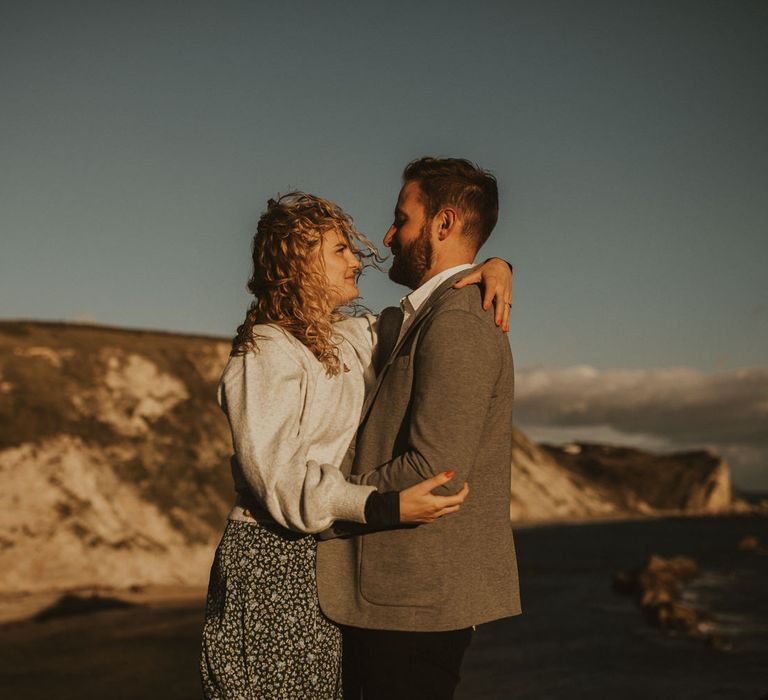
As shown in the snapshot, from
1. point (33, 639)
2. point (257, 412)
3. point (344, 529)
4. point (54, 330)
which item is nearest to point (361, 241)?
point (257, 412)

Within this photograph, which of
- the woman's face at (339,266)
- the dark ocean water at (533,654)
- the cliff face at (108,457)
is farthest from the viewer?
the cliff face at (108,457)

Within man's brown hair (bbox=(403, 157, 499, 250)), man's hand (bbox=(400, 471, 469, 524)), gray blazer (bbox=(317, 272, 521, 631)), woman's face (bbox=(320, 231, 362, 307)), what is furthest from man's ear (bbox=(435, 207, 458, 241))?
man's hand (bbox=(400, 471, 469, 524))

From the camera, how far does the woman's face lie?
4.02 meters

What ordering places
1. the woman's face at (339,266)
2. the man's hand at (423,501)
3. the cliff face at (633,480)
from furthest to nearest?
the cliff face at (633,480)
the woman's face at (339,266)
the man's hand at (423,501)

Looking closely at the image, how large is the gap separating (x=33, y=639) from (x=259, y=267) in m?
20.8

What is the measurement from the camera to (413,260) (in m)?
4.05

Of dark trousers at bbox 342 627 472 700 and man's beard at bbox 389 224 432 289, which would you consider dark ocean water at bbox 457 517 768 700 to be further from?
man's beard at bbox 389 224 432 289

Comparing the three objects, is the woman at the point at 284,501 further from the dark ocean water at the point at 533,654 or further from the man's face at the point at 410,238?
the dark ocean water at the point at 533,654

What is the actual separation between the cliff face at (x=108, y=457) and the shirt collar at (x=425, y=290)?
92.3ft

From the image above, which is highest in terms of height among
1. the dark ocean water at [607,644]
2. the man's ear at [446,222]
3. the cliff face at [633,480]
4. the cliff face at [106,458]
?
the man's ear at [446,222]

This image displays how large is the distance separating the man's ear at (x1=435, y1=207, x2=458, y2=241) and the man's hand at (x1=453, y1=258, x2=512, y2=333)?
0.76 ft

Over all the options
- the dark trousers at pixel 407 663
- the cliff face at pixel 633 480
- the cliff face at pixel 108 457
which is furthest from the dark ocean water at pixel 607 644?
the cliff face at pixel 633 480

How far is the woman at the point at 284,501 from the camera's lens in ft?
11.2

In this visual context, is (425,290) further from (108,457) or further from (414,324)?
(108,457)
